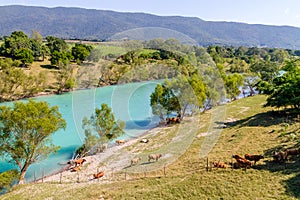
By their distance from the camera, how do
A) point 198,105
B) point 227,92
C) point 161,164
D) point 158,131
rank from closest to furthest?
point 161,164 → point 158,131 → point 198,105 → point 227,92

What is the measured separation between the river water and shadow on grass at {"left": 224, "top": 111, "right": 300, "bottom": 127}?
475 inches

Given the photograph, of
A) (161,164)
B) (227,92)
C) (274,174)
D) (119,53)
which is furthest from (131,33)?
(227,92)

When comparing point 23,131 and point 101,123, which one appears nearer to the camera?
point 23,131

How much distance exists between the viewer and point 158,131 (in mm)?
31062

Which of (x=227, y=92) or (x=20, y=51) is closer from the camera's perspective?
(x=227, y=92)

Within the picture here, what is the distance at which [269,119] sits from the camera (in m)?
27.0

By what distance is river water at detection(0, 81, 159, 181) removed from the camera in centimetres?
2377

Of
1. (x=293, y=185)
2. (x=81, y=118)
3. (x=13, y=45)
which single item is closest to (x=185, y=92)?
(x=81, y=118)

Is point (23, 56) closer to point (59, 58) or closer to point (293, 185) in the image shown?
point (59, 58)

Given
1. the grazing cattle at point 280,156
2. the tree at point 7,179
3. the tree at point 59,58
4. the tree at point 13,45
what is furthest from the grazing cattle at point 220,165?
the tree at point 13,45

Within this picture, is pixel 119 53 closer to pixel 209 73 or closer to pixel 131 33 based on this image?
Result: pixel 131 33

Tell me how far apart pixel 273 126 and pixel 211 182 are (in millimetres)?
13052

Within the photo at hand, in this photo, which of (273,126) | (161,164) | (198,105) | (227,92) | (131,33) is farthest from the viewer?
(227,92)

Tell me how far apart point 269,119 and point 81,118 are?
73.4 feet
